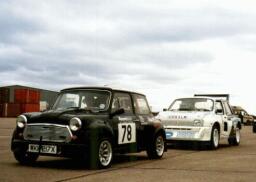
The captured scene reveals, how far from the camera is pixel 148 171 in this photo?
9211mm

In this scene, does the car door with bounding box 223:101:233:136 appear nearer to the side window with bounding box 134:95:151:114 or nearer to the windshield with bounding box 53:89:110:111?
the side window with bounding box 134:95:151:114

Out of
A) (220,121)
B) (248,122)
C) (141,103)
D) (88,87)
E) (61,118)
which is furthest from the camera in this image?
(248,122)

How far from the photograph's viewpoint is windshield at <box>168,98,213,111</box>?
16.4 m

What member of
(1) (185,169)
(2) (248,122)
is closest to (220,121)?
(1) (185,169)

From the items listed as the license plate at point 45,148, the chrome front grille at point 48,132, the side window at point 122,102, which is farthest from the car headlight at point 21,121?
the side window at point 122,102

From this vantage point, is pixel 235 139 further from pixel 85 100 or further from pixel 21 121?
pixel 21 121

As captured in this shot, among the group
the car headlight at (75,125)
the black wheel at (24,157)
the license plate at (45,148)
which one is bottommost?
the black wheel at (24,157)

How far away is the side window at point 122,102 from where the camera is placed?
34.3 feet

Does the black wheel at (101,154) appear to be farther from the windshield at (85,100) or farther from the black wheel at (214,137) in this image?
the black wheel at (214,137)

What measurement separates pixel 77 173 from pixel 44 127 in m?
1.19

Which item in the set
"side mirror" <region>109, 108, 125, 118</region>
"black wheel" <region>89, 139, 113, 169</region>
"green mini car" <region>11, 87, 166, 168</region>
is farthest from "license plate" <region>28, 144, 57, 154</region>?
"side mirror" <region>109, 108, 125, 118</region>

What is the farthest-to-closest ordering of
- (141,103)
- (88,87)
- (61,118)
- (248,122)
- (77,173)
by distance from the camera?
(248,122) → (141,103) → (88,87) → (61,118) → (77,173)

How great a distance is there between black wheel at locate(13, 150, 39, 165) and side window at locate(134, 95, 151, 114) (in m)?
2.65

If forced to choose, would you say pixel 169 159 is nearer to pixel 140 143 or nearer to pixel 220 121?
pixel 140 143
